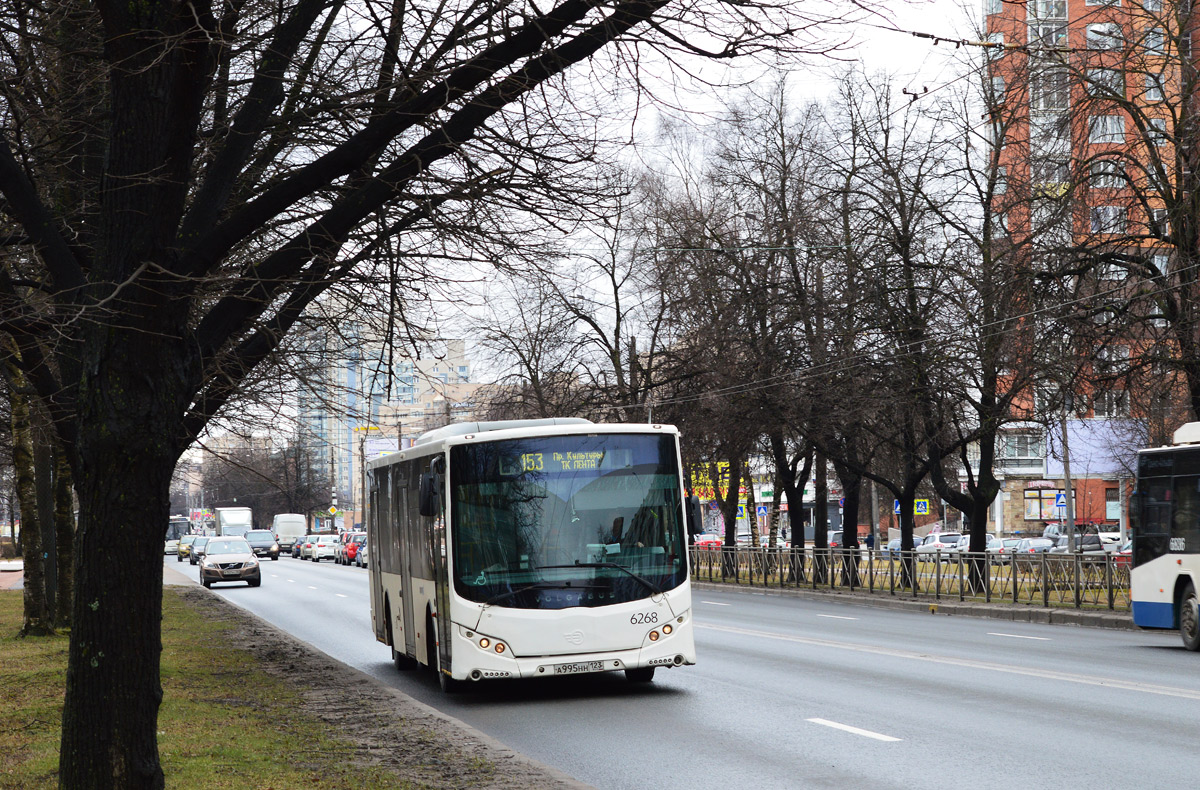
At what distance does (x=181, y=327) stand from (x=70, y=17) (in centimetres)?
365

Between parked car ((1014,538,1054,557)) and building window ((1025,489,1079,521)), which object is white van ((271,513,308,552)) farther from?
parked car ((1014,538,1054,557))

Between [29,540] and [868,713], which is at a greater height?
[29,540]

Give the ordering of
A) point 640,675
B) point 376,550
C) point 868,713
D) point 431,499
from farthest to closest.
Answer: point 376,550, point 640,675, point 431,499, point 868,713

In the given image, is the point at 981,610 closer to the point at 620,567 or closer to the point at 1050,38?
the point at 1050,38

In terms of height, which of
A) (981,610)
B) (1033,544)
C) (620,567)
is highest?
(620,567)

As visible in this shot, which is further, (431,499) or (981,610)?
(981,610)

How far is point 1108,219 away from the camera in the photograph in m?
25.6

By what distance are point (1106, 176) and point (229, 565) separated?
3147 cm

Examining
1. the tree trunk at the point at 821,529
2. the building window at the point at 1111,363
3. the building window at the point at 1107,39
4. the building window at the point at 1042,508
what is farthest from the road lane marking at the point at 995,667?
the building window at the point at 1042,508

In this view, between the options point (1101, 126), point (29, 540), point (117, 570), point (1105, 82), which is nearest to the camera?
point (117, 570)

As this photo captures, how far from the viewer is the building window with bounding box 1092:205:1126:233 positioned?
24734 mm

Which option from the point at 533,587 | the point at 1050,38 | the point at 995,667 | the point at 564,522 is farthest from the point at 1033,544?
the point at 533,587

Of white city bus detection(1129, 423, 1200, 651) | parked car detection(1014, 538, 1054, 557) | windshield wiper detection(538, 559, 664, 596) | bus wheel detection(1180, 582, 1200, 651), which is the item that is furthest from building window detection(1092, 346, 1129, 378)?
parked car detection(1014, 538, 1054, 557)

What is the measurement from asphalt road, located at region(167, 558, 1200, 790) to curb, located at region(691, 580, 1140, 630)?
2.87m
